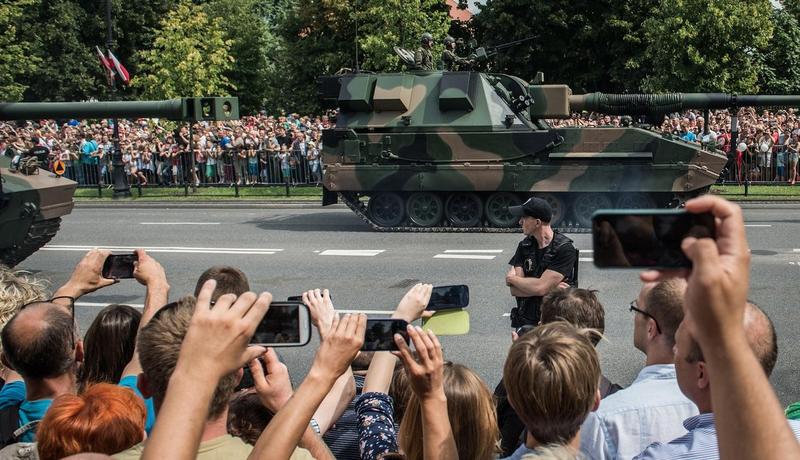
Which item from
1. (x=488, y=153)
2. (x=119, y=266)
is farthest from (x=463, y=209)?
(x=119, y=266)

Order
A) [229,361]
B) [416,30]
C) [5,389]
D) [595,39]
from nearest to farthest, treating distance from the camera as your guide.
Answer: [229,361], [5,389], [416,30], [595,39]

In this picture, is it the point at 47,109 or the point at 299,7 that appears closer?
the point at 47,109

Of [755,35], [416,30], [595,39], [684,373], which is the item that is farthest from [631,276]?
[595,39]

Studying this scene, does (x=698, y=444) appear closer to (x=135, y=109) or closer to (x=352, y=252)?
(x=135, y=109)

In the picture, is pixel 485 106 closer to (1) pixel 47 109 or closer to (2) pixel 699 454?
(1) pixel 47 109

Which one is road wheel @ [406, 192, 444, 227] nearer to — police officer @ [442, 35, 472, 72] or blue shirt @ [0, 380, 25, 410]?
police officer @ [442, 35, 472, 72]

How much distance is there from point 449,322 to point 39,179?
1116cm

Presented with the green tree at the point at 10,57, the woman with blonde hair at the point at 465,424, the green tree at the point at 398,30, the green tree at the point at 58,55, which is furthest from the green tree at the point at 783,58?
the woman with blonde hair at the point at 465,424

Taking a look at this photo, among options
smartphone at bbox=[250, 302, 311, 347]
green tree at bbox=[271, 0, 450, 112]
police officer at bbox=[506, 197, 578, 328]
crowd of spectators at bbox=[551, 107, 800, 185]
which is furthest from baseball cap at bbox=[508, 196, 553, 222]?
green tree at bbox=[271, 0, 450, 112]

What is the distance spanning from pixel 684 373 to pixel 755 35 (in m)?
27.1

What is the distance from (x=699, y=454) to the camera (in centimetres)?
289

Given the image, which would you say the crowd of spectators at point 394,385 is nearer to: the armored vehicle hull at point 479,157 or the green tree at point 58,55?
the armored vehicle hull at point 479,157

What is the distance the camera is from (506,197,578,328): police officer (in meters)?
7.23

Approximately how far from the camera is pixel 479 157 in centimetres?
1847
